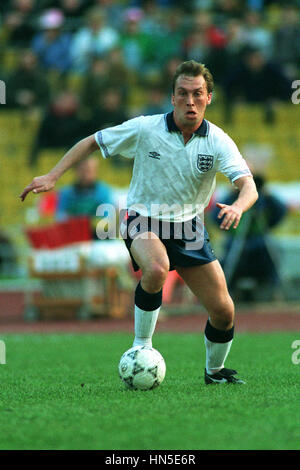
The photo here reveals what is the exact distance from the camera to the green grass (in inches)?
175

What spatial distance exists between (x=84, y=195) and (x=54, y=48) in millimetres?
7068

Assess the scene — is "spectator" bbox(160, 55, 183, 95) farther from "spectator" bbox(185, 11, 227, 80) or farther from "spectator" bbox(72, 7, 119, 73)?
"spectator" bbox(72, 7, 119, 73)

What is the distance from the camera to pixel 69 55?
18.8 meters

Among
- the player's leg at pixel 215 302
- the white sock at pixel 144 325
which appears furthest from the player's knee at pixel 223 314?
the white sock at pixel 144 325

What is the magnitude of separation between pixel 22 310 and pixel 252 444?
11018mm

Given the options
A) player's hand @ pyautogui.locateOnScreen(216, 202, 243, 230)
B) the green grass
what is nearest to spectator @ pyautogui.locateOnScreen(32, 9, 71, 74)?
the green grass

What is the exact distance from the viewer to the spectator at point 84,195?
12.5m

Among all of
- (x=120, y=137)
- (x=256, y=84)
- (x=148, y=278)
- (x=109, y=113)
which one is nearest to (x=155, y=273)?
(x=148, y=278)

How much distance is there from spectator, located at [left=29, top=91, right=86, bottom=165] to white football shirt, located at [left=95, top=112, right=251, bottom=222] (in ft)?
36.4

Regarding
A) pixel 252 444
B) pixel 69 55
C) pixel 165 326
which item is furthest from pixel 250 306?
pixel 252 444

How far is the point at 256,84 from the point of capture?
17312 mm

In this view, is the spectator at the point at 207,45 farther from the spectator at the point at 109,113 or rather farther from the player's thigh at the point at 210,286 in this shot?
the player's thigh at the point at 210,286

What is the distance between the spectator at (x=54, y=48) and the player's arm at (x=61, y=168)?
12675mm

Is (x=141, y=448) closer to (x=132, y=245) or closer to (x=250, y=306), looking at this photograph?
(x=132, y=245)
